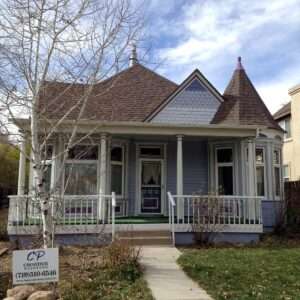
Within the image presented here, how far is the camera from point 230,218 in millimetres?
11375

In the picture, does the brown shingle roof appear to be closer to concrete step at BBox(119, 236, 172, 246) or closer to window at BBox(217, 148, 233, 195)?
window at BBox(217, 148, 233, 195)

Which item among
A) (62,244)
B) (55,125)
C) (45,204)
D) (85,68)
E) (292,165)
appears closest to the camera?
(45,204)

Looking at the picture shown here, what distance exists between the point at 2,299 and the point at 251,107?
10.5m

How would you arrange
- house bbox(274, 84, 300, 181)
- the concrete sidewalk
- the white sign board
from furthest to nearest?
house bbox(274, 84, 300, 181) → the concrete sidewalk → the white sign board

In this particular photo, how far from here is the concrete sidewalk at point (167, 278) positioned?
5672mm

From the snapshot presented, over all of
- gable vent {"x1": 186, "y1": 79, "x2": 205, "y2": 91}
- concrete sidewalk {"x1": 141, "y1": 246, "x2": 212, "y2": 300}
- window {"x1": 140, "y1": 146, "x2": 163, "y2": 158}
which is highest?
gable vent {"x1": 186, "y1": 79, "x2": 205, "y2": 91}

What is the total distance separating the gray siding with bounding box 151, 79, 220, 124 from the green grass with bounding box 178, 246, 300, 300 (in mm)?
5156

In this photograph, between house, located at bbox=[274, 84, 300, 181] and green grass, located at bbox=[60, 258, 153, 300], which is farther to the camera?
house, located at bbox=[274, 84, 300, 181]

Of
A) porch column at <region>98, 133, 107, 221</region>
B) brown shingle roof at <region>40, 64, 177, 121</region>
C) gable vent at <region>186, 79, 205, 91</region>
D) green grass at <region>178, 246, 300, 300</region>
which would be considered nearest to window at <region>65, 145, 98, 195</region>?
porch column at <region>98, 133, 107, 221</region>

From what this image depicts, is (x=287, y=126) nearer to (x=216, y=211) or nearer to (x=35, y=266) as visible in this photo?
(x=216, y=211)

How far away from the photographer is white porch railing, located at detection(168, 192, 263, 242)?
10570 millimetres

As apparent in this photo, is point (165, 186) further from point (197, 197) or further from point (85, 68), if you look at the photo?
point (85, 68)

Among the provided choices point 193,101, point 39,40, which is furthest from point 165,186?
point 39,40

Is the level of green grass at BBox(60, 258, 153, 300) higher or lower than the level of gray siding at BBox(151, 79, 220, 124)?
lower
